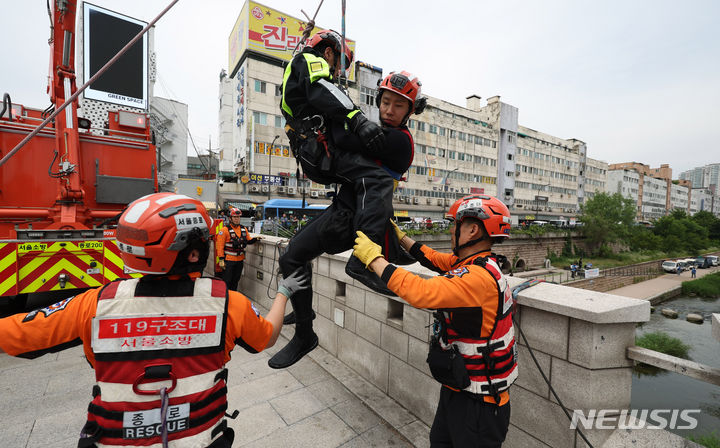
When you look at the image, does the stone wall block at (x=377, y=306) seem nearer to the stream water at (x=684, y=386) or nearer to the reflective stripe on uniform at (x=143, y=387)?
the reflective stripe on uniform at (x=143, y=387)

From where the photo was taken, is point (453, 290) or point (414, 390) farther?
point (414, 390)

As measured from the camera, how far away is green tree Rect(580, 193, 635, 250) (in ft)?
148

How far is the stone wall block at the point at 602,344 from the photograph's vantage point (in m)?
2.08

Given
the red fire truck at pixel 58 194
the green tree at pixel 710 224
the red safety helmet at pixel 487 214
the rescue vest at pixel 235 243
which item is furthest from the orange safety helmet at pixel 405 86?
the green tree at pixel 710 224

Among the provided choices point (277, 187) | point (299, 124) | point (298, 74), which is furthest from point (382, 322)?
point (277, 187)

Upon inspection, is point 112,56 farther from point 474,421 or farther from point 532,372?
point 532,372

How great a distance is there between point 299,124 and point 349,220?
2.40 ft

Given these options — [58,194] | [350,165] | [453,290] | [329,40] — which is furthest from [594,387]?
[58,194]

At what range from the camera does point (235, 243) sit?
7.27 meters

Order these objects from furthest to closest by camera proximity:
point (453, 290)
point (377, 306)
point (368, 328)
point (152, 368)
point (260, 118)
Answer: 1. point (260, 118)
2. point (368, 328)
3. point (377, 306)
4. point (453, 290)
5. point (152, 368)

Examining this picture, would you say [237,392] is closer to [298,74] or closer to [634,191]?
[298,74]

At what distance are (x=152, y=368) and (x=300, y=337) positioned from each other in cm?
→ 111

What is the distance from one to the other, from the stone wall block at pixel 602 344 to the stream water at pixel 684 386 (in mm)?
5766

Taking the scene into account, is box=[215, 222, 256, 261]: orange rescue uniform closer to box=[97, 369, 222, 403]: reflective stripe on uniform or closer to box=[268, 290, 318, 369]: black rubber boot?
box=[268, 290, 318, 369]: black rubber boot
